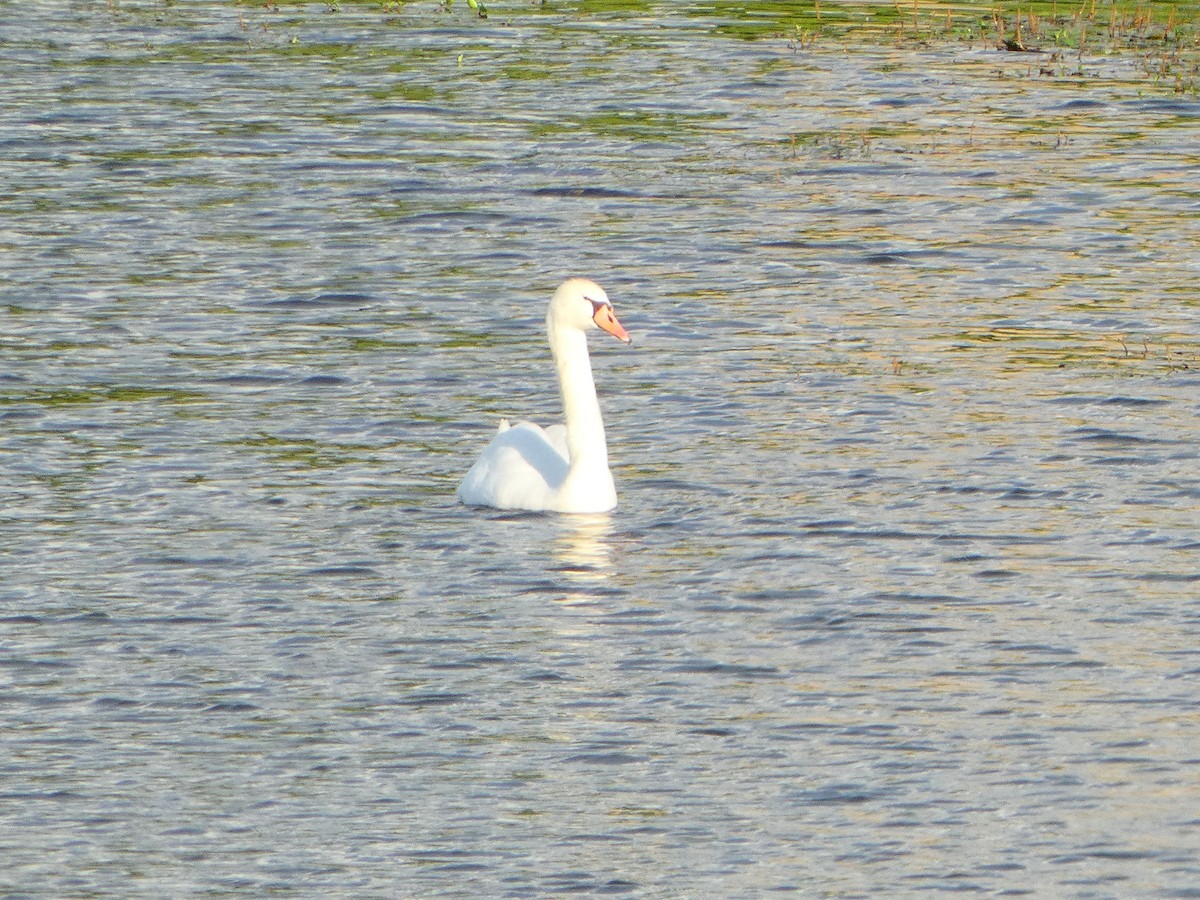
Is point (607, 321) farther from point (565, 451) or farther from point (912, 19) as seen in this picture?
point (912, 19)

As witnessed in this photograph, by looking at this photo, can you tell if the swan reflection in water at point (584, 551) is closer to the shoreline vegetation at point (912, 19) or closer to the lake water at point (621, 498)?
the lake water at point (621, 498)

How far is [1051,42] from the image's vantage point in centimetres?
3006

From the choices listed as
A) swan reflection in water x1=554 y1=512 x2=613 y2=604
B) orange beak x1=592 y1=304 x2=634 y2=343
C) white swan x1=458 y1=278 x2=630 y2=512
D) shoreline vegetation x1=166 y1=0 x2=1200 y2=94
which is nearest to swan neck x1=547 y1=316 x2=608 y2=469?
white swan x1=458 y1=278 x2=630 y2=512

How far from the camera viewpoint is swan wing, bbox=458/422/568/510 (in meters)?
14.0

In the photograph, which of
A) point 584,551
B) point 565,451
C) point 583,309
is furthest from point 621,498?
point 583,309

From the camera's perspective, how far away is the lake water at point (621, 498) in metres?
9.62

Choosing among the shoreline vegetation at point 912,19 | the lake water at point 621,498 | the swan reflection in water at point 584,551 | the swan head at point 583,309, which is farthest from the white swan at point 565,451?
the shoreline vegetation at point 912,19

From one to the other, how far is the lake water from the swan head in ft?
2.74

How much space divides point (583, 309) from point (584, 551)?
201cm

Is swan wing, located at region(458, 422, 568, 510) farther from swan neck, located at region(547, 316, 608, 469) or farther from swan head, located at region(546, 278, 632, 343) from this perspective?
swan head, located at region(546, 278, 632, 343)

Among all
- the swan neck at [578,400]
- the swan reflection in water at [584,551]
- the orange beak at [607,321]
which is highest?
the orange beak at [607,321]

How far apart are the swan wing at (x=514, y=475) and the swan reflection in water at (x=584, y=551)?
26 cm

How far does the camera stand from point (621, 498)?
46.8 ft

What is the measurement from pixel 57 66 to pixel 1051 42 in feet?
36.8
